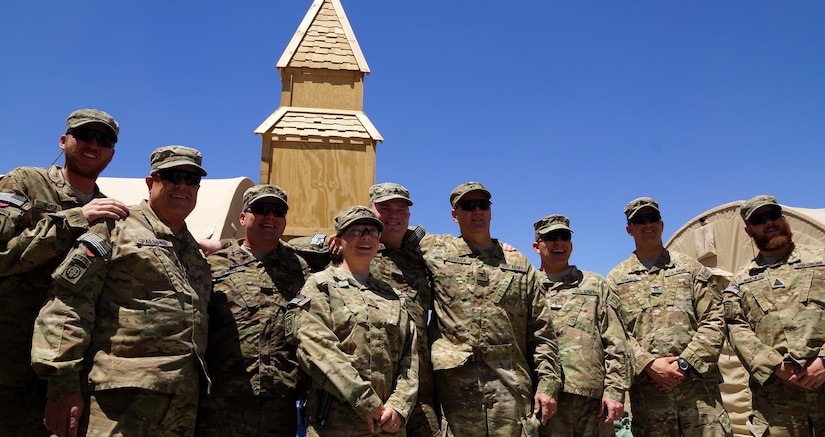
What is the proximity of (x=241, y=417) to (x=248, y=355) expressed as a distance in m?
0.37

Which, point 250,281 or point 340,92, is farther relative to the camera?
point 340,92

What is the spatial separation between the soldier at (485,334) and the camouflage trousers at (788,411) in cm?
175

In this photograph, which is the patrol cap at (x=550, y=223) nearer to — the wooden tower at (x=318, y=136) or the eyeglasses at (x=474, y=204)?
the eyeglasses at (x=474, y=204)

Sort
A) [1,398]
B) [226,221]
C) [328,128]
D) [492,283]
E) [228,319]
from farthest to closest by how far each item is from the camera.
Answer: [226,221] → [328,128] → [492,283] → [228,319] → [1,398]

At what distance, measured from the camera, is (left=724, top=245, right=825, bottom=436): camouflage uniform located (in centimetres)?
443

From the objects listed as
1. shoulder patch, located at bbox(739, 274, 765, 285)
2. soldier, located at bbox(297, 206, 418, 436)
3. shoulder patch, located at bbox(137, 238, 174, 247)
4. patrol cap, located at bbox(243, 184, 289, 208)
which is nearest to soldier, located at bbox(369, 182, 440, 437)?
soldier, located at bbox(297, 206, 418, 436)

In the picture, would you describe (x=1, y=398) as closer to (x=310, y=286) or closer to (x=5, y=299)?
(x=5, y=299)

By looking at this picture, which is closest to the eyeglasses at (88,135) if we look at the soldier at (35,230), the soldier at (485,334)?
the soldier at (35,230)

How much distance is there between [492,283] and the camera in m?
4.23

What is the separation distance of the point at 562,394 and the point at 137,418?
2.84m

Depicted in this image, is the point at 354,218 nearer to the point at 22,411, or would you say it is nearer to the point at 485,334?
the point at 485,334

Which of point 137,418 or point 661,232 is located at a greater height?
point 661,232

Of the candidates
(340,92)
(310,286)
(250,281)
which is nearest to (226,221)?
(340,92)

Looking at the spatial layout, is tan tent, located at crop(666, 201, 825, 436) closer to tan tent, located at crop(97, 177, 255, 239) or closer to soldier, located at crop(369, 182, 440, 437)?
soldier, located at crop(369, 182, 440, 437)
